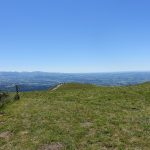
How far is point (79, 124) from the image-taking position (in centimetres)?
2630

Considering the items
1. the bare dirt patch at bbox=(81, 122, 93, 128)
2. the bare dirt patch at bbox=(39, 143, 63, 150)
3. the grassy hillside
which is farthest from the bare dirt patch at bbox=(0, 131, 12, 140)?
the bare dirt patch at bbox=(81, 122, 93, 128)

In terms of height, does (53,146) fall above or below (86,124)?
below

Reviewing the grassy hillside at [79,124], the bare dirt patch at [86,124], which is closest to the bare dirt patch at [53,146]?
the grassy hillside at [79,124]

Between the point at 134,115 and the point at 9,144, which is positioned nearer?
the point at 9,144

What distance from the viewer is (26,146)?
21766 millimetres

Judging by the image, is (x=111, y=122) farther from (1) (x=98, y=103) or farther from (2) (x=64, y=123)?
(1) (x=98, y=103)

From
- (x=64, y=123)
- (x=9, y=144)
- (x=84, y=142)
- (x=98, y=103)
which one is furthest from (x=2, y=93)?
(x=84, y=142)

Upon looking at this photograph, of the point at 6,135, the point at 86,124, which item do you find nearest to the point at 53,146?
the point at 86,124

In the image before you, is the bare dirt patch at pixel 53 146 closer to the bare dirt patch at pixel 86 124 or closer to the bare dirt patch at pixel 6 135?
the bare dirt patch at pixel 6 135

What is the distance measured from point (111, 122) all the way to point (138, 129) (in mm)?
3125

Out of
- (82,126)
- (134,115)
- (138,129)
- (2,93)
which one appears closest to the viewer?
(138,129)

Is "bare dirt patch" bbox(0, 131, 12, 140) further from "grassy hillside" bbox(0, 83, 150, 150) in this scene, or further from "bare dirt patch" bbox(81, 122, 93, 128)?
"bare dirt patch" bbox(81, 122, 93, 128)

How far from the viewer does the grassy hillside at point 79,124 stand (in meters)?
21.5

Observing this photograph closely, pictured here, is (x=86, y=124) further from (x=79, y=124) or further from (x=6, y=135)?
(x=6, y=135)
